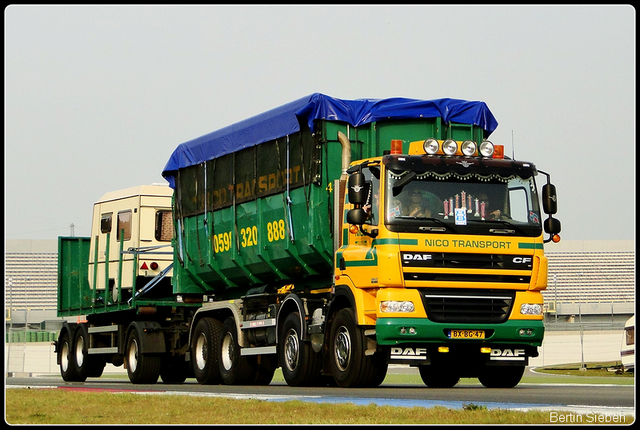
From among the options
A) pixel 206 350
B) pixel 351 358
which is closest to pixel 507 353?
pixel 351 358

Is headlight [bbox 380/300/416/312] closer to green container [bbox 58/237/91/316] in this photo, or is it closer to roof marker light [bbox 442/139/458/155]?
roof marker light [bbox 442/139/458/155]

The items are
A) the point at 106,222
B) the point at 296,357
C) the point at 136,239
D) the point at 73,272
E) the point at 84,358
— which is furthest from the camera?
the point at 73,272

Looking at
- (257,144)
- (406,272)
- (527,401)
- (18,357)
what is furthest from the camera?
(18,357)

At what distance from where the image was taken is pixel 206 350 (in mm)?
20875

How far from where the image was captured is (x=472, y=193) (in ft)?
53.3

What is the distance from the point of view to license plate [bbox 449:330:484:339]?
52.8 feet

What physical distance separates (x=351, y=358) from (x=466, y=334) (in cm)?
174

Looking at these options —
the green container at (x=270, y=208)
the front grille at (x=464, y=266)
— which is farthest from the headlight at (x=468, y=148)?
the front grille at (x=464, y=266)

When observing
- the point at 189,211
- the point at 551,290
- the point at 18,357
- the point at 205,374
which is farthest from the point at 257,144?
the point at 551,290

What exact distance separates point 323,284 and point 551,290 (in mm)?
166303

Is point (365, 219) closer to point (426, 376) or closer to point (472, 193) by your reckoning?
point (472, 193)

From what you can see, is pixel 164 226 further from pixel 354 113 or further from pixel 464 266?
pixel 464 266

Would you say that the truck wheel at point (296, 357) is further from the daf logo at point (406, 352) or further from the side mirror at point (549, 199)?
the side mirror at point (549, 199)

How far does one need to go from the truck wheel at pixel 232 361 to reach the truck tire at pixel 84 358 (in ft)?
17.4
